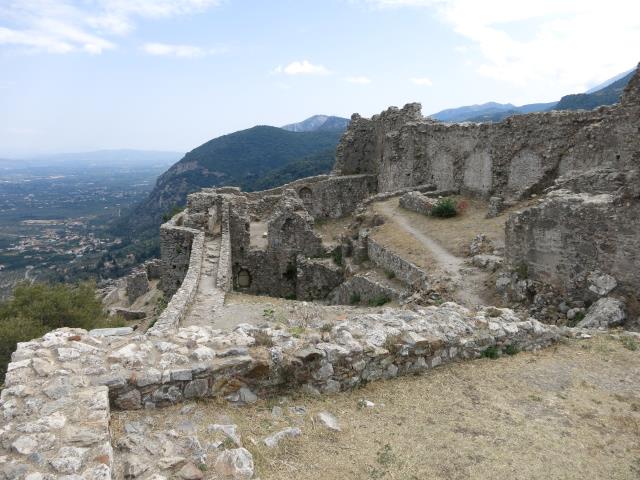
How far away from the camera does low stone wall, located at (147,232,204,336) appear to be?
11.8 m

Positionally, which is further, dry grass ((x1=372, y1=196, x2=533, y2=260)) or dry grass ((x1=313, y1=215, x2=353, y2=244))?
dry grass ((x1=313, y1=215, x2=353, y2=244))

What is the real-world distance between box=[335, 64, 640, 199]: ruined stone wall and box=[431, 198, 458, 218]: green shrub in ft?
8.78

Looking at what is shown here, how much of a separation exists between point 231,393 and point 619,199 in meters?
9.48

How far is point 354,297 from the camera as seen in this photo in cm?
1891

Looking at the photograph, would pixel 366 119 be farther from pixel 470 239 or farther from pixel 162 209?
pixel 162 209

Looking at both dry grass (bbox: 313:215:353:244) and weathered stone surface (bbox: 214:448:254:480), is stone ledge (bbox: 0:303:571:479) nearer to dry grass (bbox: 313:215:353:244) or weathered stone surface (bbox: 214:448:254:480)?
weathered stone surface (bbox: 214:448:254:480)

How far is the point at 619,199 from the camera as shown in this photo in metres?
11.0

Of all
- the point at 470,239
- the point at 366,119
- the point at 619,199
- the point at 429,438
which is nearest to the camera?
the point at 429,438

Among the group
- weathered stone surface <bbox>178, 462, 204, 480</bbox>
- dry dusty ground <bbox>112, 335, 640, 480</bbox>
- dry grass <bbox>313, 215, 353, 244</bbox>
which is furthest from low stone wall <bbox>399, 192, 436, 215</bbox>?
weathered stone surface <bbox>178, 462, 204, 480</bbox>

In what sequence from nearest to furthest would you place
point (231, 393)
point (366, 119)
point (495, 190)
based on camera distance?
point (231, 393), point (495, 190), point (366, 119)

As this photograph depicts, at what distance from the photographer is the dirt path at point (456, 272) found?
13.6 meters

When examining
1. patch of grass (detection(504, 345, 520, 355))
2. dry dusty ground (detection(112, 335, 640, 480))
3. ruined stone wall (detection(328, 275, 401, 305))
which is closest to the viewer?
dry dusty ground (detection(112, 335, 640, 480))

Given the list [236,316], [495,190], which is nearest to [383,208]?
[495,190]

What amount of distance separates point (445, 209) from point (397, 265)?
205 inches
